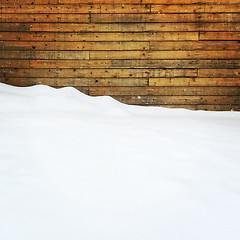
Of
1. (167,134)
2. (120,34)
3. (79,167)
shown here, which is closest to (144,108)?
(120,34)

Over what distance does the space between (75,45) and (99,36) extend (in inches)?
15.2

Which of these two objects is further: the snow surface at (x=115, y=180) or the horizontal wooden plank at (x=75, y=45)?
the horizontal wooden plank at (x=75, y=45)

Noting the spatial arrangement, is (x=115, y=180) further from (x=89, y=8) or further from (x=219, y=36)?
(x=219, y=36)

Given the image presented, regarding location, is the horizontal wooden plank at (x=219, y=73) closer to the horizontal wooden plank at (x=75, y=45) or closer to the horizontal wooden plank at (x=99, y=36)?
the horizontal wooden plank at (x=99, y=36)

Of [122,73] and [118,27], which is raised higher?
[118,27]

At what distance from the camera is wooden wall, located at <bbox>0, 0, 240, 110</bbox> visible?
146 inches

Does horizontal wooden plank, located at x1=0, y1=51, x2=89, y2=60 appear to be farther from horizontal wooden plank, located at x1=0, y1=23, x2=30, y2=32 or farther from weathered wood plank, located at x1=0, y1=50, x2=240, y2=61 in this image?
horizontal wooden plank, located at x1=0, y1=23, x2=30, y2=32

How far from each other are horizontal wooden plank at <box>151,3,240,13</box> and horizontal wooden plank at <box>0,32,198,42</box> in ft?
1.11

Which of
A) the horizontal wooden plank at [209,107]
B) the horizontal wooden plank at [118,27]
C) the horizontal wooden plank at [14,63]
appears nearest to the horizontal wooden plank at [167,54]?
the horizontal wooden plank at [118,27]

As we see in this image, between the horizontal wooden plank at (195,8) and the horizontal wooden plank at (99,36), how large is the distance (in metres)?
0.34

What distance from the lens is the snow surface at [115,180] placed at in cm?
94

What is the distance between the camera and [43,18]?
374 cm

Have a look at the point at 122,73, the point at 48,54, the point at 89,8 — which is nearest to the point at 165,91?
the point at 122,73

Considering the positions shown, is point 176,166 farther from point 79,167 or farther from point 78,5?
point 78,5
